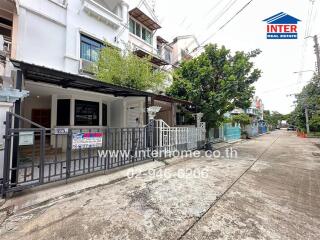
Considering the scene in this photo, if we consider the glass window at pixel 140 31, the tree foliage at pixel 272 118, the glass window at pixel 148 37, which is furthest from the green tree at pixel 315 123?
the tree foliage at pixel 272 118

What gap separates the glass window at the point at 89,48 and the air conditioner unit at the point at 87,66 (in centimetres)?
36

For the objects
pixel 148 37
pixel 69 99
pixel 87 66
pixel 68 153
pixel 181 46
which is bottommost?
pixel 68 153

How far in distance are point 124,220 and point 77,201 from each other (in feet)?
4.24

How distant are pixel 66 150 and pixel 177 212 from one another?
324cm

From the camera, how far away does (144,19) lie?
1330 cm

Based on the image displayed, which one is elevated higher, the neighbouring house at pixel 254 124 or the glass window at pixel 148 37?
the glass window at pixel 148 37

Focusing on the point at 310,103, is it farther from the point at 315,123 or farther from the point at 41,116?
the point at 41,116

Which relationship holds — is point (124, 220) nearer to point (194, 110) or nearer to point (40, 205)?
point (40, 205)

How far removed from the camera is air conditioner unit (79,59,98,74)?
8.99m

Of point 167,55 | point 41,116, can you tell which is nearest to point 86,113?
point 41,116

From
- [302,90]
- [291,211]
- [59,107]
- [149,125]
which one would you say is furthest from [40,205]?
[302,90]

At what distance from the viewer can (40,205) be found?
3.26 metres

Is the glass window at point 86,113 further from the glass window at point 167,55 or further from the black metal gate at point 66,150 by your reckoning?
the glass window at point 167,55

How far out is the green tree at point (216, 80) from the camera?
920 centimetres
